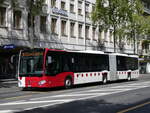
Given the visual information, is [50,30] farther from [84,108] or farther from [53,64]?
[84,108]

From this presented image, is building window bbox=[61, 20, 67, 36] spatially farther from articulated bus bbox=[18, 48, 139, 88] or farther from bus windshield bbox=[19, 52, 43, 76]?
bus windshield bbox=[19, 52, 43, 76]

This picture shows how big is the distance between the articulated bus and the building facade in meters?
4.00

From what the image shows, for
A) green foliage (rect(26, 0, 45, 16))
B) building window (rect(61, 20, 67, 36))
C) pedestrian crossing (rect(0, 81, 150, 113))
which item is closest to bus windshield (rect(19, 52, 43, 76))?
pedestrian crossing (rect(0, 81, 150, 113))

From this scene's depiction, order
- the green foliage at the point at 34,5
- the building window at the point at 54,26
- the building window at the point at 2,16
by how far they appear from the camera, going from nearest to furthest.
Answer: the green foliage at the point at 34,5 → the building window at the point at 2,16 → the building window at the point at 54,26

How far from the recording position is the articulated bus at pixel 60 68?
19641mm

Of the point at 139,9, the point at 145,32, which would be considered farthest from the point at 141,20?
the point at 139,9

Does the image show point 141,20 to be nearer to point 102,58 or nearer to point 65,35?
point 65,35

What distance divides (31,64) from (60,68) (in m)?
1.87

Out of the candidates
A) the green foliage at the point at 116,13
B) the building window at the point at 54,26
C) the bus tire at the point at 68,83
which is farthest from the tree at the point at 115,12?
the bus tire at the point at 68,83

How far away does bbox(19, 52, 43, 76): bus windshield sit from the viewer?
64.5 ft

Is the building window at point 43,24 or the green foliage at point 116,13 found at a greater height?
the green foliage at point 116,13

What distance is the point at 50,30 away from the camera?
36812 mm

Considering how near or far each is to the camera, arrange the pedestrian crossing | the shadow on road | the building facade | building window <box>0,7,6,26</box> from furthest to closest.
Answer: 1. the building facade
2. building window <box>0,7,6,26</box>
3. the pedestrian crossing
4. the shadow on road

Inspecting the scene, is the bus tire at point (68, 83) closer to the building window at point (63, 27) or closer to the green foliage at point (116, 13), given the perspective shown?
the building window at point (63, 27)
